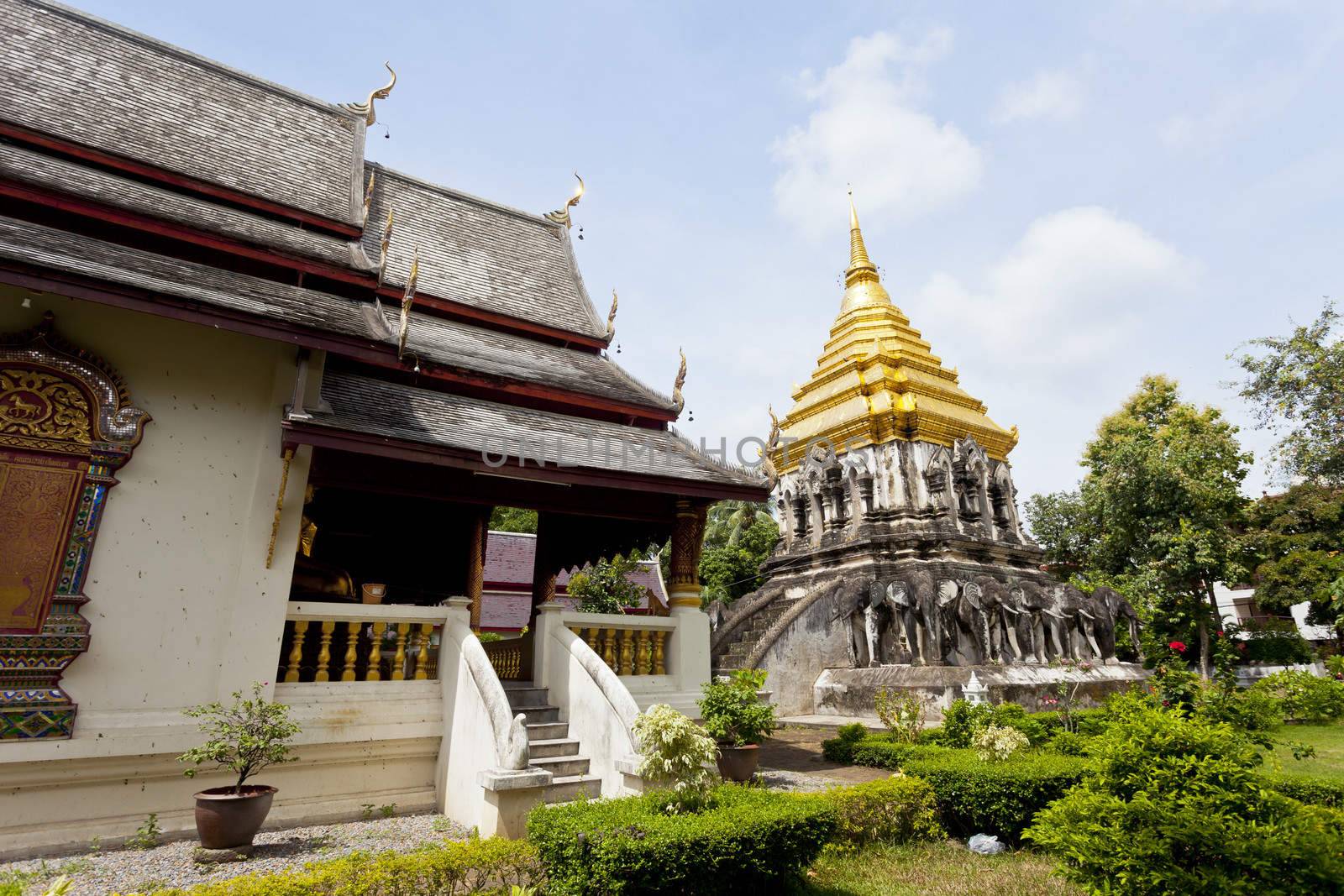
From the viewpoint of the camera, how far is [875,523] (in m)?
18.4

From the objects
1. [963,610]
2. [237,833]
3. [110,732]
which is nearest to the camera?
[237,833]

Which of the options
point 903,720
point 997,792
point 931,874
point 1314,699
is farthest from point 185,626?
point 1314,699

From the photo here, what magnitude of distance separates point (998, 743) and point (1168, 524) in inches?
741

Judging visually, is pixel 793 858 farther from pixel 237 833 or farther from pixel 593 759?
pixel 237 833

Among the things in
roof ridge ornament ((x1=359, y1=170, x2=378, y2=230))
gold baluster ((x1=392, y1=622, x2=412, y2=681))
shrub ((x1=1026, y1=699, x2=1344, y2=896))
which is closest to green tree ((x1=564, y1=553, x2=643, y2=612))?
roof ridge ornament ((x1=359, y1=170, x2=378, y2=230))

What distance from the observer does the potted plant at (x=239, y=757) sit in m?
4.86

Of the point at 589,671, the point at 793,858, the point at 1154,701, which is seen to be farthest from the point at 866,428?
the point at 793,858

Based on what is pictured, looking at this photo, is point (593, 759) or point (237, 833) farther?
point (593, 759)

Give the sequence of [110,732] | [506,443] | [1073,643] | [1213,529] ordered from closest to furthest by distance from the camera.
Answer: [110,732]
[506,443]
[1073,643]
[1213,529]

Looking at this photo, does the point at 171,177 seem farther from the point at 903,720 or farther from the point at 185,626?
the point at 903,720

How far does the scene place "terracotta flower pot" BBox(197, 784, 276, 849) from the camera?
15.9 ft

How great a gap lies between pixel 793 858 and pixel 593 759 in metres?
2.38

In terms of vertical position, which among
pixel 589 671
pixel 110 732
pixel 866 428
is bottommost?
pixel 110 732

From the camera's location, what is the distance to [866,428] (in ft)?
64.2
